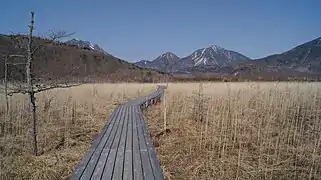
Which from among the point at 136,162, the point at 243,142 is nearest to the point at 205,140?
the point at 243,142

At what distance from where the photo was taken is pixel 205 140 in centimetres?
851

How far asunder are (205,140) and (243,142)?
104 cm

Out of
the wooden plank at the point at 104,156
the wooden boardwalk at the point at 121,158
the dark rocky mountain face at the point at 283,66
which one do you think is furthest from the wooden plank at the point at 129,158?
the dark rocky mountain face at the point at 283,66

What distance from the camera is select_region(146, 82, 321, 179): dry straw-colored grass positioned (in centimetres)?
646

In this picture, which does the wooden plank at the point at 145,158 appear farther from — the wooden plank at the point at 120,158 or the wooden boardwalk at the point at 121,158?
the wooden plank at the point at 120,158

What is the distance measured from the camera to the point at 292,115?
1145cm

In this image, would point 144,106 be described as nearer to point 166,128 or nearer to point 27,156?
point 166,128

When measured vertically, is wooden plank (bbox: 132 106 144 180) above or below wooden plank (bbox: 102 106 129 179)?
above

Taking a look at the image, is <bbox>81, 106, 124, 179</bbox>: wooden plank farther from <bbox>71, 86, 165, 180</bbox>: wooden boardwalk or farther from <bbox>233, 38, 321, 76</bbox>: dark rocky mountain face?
<bbox>233, 38, 321, 76</bbox>: dark rocky mountain face

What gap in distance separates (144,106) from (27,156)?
8.79 meters

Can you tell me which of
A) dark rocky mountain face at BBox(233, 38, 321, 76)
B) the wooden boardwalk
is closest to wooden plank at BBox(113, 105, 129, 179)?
the wooden boardwalk

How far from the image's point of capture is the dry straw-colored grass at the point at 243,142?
6.46 m

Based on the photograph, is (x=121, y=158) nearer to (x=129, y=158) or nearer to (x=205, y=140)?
(x=129, y=158)

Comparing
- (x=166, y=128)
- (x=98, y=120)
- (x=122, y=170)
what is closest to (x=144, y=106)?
(x=98, y=120)
